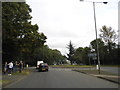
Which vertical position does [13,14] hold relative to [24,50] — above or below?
above

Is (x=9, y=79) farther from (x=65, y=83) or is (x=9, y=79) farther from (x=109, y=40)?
(x=109, y=40)

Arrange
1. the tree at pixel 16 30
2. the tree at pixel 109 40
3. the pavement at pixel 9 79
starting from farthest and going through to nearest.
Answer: the tree at pixel 109 40, the tree at pixel 16 30, the pavement at pixel 9 79

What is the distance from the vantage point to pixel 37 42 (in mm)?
42156

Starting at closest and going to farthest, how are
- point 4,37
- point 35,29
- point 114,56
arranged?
1. point 4,37
2. point 35,29
3. point 114,56

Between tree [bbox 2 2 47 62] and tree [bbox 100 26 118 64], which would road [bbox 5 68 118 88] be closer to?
tree [bbox 2 2 47 62]

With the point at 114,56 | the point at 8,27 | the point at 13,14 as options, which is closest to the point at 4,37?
the point at 8,27

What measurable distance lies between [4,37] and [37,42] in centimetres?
967

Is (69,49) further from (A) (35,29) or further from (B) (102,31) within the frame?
(A) (35,29)

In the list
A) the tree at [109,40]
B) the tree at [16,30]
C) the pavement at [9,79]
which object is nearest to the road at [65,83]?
the pavement at [9,79]

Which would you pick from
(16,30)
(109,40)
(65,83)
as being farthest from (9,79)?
(109,40)

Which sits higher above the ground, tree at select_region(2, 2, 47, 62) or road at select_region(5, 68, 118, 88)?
tree at select_region(2, 2, 47, 62)

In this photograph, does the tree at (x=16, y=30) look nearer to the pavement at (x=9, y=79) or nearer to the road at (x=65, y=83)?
the pavement at (x=9, y=79)

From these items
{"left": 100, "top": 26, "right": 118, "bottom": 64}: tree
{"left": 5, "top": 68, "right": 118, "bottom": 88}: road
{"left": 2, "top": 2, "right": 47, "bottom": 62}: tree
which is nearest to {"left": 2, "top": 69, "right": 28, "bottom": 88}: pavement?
{"left": 5, "top": 68, "right": 118, "bottom": 88}: road

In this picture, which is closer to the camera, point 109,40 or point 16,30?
point 16,30
